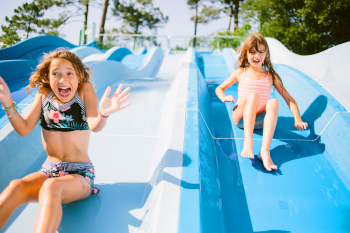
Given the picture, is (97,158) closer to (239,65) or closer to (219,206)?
(219,206)

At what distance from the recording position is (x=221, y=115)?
2471mm

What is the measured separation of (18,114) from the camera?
1.37m

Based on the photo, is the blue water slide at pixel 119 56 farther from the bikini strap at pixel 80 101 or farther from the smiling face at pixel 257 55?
the bikini strap at pixel 80 101

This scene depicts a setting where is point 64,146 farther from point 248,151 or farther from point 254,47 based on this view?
point 254,47

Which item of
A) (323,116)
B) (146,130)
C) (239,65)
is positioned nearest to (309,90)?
(323,116)

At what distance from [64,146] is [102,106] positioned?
362 mm

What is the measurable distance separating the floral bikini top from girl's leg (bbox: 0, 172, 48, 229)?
291 millimetres

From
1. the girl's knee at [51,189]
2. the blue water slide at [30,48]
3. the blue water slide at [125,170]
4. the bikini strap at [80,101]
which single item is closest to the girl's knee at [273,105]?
the blue water slide at [125,170]

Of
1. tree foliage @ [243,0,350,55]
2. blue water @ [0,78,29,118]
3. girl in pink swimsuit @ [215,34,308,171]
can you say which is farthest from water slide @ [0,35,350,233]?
tree foliage @ [243,0,350,55]

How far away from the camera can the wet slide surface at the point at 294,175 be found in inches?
54.1

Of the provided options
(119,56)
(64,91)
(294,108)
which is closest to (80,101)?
(64,91)

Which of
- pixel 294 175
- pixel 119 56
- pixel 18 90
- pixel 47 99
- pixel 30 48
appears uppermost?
pixel 119 56

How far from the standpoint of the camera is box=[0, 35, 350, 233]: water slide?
1.29 m

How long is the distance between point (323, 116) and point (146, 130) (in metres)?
1.49
